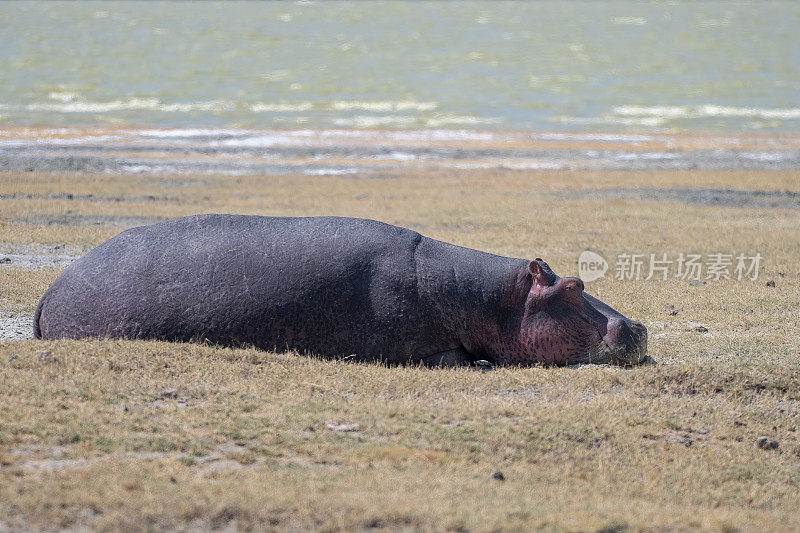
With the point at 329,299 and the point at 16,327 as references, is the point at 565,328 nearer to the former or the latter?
the point at 329,299

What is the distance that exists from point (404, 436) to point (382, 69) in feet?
177

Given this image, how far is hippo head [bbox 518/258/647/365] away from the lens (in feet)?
26.6

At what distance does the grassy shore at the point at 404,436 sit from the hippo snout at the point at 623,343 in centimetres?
30

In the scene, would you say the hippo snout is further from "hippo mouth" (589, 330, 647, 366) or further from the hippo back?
the hippo back

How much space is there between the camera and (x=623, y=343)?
315 inches

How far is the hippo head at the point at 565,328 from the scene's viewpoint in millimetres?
8094

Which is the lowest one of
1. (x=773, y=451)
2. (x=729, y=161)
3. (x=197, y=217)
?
(x=729, y=161)

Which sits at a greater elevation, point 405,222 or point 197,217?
point 197,217

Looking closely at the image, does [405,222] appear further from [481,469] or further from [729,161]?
[729,161]

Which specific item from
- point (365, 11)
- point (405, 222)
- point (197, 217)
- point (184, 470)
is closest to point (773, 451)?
point (184, 470)

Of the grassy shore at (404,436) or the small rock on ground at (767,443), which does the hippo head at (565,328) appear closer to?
the grassy shore at (404,436)

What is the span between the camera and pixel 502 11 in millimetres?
80562

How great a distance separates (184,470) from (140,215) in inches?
512

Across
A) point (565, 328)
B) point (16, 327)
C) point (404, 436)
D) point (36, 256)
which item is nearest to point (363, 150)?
point (36, 256)
